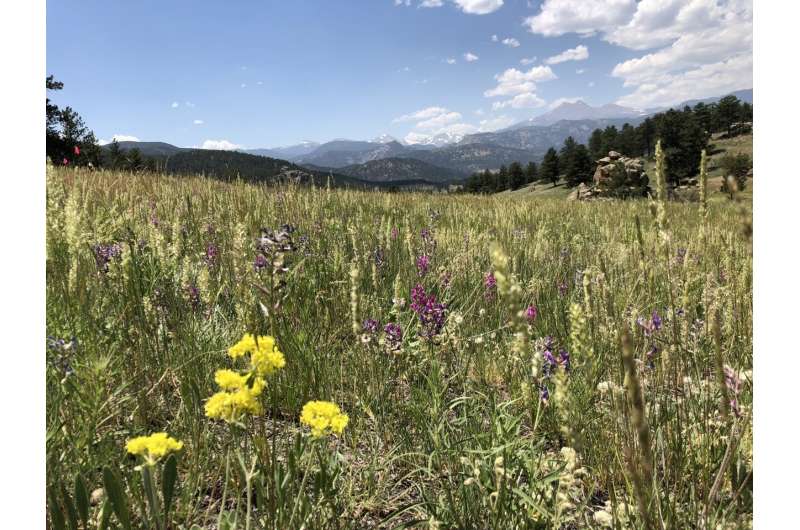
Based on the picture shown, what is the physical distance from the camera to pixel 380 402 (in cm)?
217

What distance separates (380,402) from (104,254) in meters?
1.97

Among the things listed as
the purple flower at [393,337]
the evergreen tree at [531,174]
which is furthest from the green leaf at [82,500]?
the evergreen tree at [531,174]

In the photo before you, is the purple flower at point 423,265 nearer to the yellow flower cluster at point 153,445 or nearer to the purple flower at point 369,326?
the purple flower at point 369,326

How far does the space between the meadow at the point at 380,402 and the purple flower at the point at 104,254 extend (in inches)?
0.9

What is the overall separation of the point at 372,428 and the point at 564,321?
1.63 metres

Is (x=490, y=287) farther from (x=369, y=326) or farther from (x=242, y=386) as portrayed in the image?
(x=242, y=386)

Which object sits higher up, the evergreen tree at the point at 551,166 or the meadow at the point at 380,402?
the evergreen tree at the point at 551,166

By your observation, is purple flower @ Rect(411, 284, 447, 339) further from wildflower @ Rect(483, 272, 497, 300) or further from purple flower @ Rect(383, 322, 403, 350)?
wildflower @ Rect(483, 272, 497, 300)

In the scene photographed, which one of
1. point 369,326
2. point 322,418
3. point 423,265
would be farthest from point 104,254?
point 322,418

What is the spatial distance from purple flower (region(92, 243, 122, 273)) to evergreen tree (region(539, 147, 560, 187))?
104678 mm

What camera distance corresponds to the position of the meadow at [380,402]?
48.7 inches

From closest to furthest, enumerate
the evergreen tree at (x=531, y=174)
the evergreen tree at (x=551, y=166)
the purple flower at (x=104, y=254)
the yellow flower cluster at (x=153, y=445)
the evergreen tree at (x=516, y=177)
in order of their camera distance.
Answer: the yellow flower cluster at (x=153, y=445), the purple flower at (x=104, y=254), the evergreen tree at (x=551, y=166), the evergreen tree at (x=516, y=177), the evergreen tree at (x=531, y=174)

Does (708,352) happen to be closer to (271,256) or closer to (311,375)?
(311,375)
